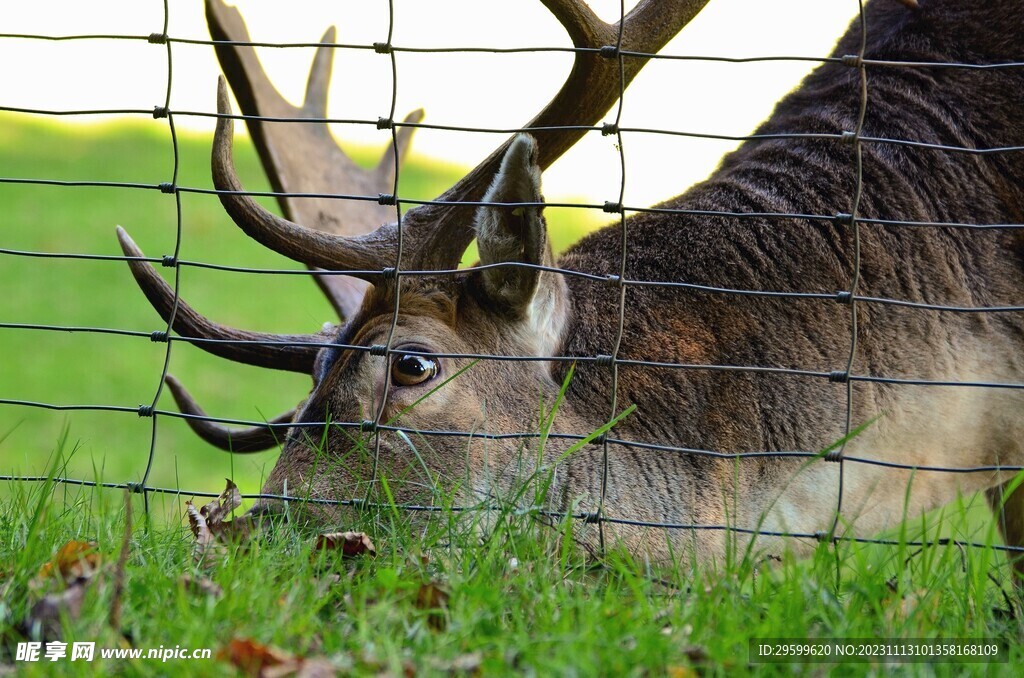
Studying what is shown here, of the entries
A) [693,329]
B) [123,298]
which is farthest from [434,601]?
[123,298]

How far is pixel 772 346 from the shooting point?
364cm

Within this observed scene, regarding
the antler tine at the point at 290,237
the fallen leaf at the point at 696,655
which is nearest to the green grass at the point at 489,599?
the fallen leaf at the point at 696,655

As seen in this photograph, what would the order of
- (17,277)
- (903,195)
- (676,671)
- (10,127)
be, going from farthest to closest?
(10,127) < (17,277) < (903,195) < (676,671)

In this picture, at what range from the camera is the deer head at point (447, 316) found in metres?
3.29

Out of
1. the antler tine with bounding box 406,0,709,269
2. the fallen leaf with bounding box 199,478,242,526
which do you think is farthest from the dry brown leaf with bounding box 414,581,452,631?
the antler tine with bounding box 406,0,709,269

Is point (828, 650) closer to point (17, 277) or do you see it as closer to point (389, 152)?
point (389, 152)

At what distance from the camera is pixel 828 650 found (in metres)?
2.19

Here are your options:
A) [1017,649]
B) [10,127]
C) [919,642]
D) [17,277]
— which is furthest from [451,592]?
[10,127]

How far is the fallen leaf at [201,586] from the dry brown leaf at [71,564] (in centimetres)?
19

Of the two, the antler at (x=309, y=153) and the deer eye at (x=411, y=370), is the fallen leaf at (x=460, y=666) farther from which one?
the antler at (x=309, y=153)

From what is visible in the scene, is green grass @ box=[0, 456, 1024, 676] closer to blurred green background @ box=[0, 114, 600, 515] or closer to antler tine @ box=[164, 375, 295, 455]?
antler tine @ box=[164, 375, 295, 455]

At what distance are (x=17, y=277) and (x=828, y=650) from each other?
12.9 meters

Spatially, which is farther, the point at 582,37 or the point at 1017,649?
the point at 582,37

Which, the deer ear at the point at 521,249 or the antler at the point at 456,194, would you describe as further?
the antler at the point at 456,194
